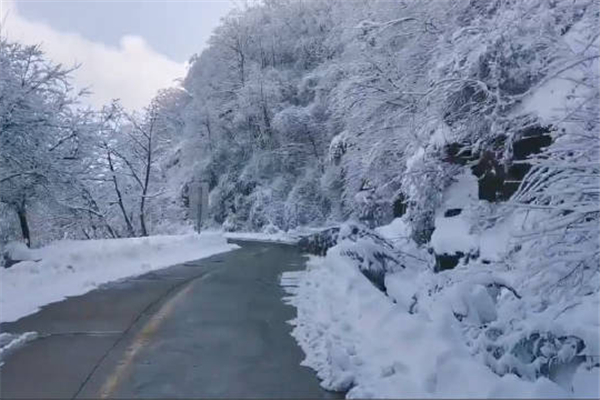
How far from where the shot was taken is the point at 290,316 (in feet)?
33.2

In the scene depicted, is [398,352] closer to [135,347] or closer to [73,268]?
[135,347]

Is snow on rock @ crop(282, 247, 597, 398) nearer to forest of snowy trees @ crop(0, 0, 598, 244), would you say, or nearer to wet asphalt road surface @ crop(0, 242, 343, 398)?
wet asphalt road surface @ crop(0, 242, 343, 398)

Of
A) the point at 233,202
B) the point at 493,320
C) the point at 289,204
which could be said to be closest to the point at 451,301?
the point at 493,320

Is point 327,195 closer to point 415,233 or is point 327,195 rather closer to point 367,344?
point 415,233

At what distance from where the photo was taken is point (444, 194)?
14.7 m

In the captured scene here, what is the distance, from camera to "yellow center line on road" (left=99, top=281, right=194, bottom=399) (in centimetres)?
599

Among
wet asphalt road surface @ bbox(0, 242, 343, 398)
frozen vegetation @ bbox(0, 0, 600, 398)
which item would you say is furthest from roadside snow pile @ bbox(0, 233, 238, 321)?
wet asphalt road surface @ bbox(0, 242, 343, 398)

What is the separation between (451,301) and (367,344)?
51.4 inches

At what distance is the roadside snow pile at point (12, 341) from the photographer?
24.1 feet

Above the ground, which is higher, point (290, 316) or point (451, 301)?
point (451, 301)

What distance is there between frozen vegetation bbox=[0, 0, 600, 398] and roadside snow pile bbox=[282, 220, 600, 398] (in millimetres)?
25

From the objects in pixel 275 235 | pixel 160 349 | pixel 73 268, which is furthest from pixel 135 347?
pixel 275 235

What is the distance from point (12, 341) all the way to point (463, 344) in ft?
18.1

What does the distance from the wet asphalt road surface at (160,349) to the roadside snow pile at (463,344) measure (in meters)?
0.47
